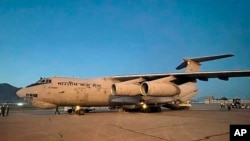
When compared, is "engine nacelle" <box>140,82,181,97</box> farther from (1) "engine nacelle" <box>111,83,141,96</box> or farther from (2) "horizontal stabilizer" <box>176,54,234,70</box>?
(2) "horizontal stabilizer" <box>176,54,234,70</box>

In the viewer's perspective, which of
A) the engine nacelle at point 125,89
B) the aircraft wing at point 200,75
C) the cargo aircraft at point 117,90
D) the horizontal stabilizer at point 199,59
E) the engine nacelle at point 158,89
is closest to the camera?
the cargo aircraft at point 117,90

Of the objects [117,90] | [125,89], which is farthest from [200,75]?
[117,90]

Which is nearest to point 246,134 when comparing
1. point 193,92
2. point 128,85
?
point 128,85

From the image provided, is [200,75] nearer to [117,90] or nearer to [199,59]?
[199,59]

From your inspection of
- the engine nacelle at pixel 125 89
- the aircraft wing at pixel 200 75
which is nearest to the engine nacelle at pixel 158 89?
the engine nacelle at pixel 125 89

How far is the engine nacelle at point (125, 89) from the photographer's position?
16.3 meters

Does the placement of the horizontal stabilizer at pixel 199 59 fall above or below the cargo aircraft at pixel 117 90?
above

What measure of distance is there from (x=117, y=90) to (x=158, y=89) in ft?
9.12

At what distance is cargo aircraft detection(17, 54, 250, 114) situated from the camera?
15.5m

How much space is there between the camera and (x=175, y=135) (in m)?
6.77

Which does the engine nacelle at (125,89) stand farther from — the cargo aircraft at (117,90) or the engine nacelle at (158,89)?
the engine nacelle at (158,89)

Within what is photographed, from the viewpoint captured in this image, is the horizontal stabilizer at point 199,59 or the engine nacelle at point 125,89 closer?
the engine nacelle at point 125,89

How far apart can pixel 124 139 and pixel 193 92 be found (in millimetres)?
14918

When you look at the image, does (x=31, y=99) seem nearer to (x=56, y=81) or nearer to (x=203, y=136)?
(x=56, y=81)
